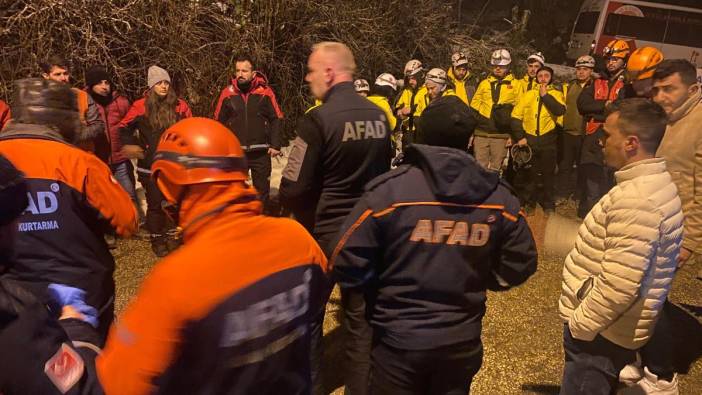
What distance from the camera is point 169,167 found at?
58.5 inches

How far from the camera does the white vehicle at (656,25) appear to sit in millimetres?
16297

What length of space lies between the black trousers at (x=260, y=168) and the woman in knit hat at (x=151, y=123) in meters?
1.08

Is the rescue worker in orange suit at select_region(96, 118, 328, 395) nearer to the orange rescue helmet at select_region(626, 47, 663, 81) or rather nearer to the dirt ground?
the dirt ground

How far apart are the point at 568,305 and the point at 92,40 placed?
7473mm

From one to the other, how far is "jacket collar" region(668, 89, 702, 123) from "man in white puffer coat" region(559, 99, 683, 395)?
4.54 ft

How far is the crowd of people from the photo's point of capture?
1274 mm

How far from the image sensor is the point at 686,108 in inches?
139

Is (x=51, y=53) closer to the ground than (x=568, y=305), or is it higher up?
higher up

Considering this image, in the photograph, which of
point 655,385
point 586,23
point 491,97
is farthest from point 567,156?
point 586,23

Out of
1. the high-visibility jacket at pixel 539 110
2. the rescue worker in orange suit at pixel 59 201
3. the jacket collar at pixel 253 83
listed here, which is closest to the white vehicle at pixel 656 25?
the high-visibility jacket at pixel 539 110

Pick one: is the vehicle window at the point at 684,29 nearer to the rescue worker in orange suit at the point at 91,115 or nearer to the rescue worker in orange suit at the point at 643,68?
the rescue worker in orange suit at the point at 643,68

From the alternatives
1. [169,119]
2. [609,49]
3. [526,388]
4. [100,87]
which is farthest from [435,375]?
[609,49]

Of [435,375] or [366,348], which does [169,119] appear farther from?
[435,375]

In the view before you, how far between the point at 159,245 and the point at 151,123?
1.46 metres
